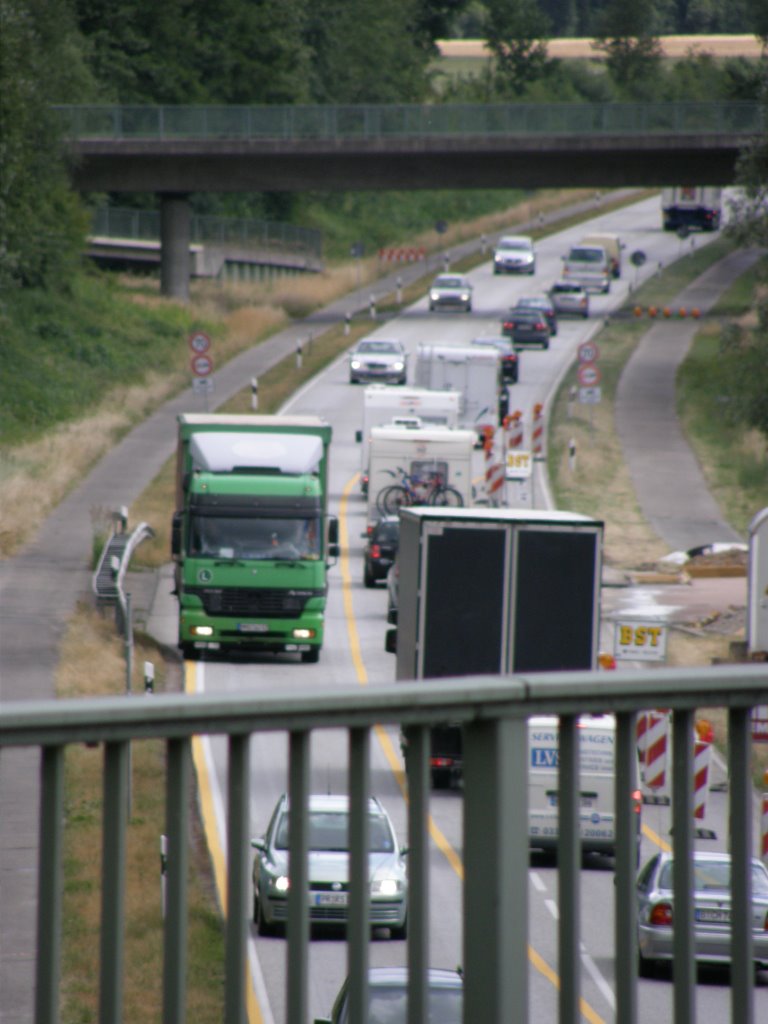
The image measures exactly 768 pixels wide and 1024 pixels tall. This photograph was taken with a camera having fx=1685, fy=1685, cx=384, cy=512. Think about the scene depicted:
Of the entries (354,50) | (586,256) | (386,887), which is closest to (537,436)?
(586,256)

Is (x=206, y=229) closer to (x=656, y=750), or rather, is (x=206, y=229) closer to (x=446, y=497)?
(x=446, y=497)

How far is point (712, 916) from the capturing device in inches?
168

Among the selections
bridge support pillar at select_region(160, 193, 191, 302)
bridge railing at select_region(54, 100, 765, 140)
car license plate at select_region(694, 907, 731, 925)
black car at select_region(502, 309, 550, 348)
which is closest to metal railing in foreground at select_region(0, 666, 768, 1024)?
car license plate at select_region(694, 907, 731, 925)

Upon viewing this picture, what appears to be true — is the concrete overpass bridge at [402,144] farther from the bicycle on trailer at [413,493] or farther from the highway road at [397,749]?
the bicycle on trailer at [413,493]

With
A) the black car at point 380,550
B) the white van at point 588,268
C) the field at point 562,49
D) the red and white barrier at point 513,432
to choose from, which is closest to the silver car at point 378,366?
the red and white barrier at point 513,432

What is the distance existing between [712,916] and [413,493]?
121 feet

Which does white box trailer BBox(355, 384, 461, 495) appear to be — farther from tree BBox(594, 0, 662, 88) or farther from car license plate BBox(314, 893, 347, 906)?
car license plate BBox(314, 893, 347, 906)

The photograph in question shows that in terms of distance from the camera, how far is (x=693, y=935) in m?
3.66

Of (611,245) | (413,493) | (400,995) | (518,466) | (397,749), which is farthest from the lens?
(611,245)

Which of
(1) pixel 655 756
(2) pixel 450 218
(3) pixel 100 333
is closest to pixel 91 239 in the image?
(3) pixel 100 333

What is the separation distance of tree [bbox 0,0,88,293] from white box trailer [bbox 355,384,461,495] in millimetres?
11372

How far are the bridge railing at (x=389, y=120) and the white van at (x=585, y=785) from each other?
2550 inches

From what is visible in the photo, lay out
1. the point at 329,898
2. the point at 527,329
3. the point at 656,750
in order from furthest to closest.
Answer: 1. the point at 527,329
2. the point at 656,750
3. the point at 329,898

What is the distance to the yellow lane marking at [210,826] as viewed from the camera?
16.3 feet
